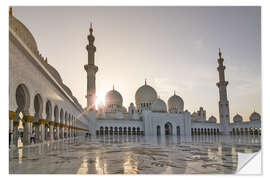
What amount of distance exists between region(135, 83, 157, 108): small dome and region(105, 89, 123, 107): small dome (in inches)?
108

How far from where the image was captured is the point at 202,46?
752 centimetres

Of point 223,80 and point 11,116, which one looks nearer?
point 11,116

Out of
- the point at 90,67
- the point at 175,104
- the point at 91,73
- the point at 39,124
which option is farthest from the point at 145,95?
the point at 39,124

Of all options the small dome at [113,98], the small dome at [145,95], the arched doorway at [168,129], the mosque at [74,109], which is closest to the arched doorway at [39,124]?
the mosque at [74,109]

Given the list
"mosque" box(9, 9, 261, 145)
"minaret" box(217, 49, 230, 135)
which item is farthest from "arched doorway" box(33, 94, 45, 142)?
Answer: "minaret" box(217, 49, 230, 135)

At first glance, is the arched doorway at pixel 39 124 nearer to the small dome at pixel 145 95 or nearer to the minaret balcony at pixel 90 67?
the minaret balcony at pixel 90 67

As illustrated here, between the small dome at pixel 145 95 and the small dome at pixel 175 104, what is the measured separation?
13.0 feet

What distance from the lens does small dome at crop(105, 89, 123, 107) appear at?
3128 centimetres

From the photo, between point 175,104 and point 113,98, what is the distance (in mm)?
10383

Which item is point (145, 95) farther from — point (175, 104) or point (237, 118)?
point (237, 118)

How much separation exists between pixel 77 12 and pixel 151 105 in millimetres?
26369

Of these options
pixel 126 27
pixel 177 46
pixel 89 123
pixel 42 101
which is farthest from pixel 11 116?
pixel 89 123

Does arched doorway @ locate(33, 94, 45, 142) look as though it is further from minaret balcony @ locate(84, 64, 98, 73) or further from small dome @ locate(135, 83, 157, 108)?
small dome @ locate(135, 83, 157, 108)
